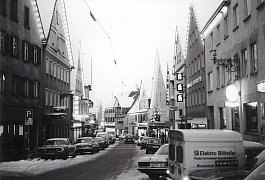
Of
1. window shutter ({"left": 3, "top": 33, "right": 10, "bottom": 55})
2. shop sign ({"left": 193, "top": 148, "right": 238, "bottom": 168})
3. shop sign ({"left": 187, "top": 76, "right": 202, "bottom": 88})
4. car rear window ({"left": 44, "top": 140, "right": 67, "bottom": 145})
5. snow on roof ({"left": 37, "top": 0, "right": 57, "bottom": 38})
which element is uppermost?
snow on roof ({"left": 37, "top": 0, "right": 57, "bottom": 38})

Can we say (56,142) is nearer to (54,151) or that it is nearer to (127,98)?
(54,151)

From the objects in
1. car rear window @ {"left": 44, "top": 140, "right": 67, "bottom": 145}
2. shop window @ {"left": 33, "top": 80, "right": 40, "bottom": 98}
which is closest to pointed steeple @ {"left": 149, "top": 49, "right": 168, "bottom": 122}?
shop window @ {"left": 33, "top": 80, "right": 40, "bottom": 98}

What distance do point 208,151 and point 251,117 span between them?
1252cm

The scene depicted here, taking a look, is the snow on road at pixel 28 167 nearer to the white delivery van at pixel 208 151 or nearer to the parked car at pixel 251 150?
the white delivery van at pixel 208 151

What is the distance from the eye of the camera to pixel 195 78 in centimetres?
3991

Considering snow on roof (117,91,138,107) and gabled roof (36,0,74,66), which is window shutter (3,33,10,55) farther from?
snow on roof (117,91,138,107)

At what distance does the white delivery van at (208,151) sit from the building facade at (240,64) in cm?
502

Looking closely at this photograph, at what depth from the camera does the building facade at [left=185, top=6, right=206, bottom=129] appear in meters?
36.0

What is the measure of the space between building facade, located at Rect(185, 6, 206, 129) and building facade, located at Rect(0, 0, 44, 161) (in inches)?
598

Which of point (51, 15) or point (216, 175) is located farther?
point (51, 15)

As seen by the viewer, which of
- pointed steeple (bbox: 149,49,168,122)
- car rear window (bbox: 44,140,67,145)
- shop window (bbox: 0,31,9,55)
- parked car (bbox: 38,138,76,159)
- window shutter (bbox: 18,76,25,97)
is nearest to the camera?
parked car (bbox: 38,138,76,159)

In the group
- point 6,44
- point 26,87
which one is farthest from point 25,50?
point 6,44

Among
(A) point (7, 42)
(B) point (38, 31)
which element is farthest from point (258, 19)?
(B) point (38, 31)

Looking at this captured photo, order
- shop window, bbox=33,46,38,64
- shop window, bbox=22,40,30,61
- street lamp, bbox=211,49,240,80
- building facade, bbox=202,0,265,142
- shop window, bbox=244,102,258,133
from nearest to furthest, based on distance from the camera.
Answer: building facade, bbox=202,0,265,142 < shop window, bbox=244,102,258,133 < street lamp, bbox=211,49,240,80 < shop window, bbox=22,40,30,61 < shop window, bbox=33,46,38,64
